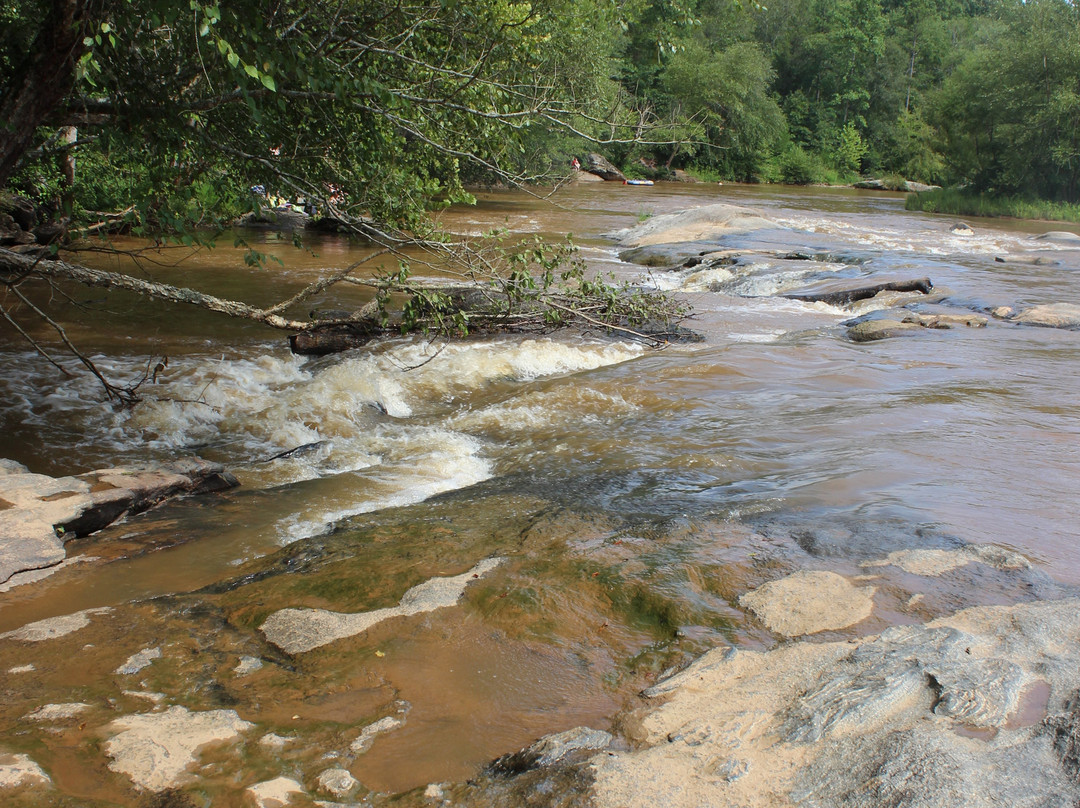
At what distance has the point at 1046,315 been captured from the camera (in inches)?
418

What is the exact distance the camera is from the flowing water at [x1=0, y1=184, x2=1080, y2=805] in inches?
114

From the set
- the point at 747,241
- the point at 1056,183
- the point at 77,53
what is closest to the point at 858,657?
the point at 77,53

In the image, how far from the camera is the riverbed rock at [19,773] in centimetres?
225

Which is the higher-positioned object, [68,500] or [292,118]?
[292,118]

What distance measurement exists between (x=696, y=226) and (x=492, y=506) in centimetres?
1618

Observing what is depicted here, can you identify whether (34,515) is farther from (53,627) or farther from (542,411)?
(542,411)

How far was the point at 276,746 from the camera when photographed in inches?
102

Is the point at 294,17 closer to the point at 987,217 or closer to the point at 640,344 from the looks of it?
the point at 640,344

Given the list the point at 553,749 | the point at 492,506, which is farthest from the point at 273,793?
the point at 492,506

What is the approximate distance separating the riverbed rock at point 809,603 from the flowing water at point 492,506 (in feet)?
0.31

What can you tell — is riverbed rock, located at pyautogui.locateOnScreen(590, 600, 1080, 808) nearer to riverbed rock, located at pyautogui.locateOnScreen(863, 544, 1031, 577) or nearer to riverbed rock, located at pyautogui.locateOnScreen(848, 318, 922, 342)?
riverbed rock, located at pyautogui.locateOnScreen(863, 544, 1031, 577)

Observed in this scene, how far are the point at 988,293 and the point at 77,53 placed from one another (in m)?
12.6

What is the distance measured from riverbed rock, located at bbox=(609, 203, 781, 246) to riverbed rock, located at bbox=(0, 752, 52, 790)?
54.3ft

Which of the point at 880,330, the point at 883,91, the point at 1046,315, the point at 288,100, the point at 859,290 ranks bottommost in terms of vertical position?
the point at 880,330
